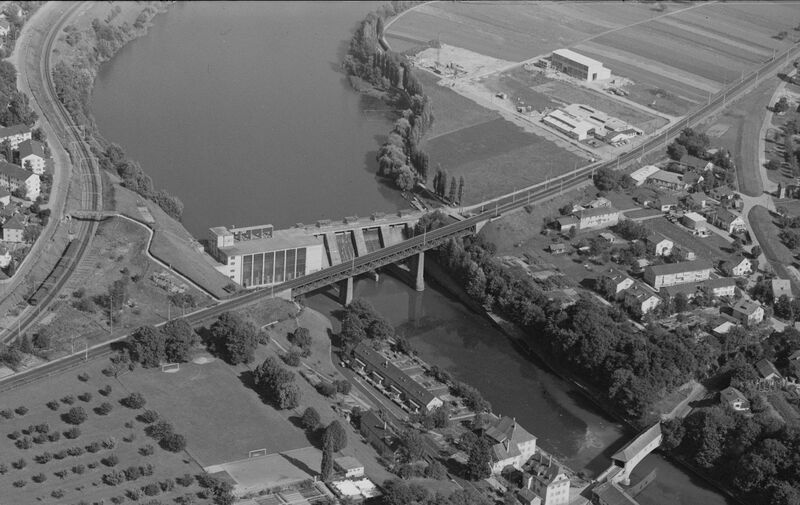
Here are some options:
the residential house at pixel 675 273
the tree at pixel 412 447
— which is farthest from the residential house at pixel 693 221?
the tree at pixel 412 447

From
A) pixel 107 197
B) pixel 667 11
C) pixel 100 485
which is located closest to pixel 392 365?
pixel 100 485

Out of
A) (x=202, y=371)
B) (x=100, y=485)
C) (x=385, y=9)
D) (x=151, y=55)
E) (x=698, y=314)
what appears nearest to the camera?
(x=100, y=485)

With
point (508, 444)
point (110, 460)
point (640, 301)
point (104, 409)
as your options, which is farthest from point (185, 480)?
point (640, 301)

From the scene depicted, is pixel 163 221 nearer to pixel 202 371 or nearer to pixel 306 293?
pixel 306 293

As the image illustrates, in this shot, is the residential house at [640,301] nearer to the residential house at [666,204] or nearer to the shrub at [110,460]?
the residential house at [666,204]

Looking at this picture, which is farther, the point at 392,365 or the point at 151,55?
the point at 151,55

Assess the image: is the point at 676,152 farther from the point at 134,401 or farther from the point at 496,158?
the point at 134,401
